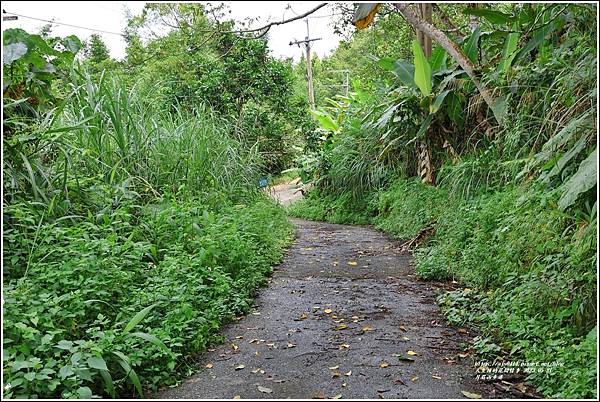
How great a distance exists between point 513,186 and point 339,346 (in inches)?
89.5

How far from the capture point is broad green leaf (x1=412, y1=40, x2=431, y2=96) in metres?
5.60

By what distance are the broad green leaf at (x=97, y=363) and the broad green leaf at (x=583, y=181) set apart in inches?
87.6

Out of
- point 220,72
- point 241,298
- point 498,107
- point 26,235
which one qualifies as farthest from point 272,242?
point 220,72

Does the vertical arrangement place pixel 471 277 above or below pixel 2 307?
below

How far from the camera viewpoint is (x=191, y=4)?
19.1 feet

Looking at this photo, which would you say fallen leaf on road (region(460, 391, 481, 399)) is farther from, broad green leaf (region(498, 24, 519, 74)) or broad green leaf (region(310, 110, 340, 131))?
broad green leaf (region(310, 110, 340, 131))

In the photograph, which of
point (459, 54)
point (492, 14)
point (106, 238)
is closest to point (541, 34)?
point (492, 14)

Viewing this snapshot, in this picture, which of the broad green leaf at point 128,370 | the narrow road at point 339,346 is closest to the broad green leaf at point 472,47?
the narrow road at point 339,346

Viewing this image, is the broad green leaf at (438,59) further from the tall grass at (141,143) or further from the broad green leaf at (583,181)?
the broad green leaf at (583,181)

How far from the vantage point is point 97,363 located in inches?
91.0

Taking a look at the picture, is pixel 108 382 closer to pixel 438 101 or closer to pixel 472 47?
pixel 472 47

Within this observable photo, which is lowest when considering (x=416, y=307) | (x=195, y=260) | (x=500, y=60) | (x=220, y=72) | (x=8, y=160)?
(x=416, y=307)

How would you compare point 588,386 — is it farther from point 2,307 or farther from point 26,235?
point 26,235

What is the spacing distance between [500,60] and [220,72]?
5090 mm
